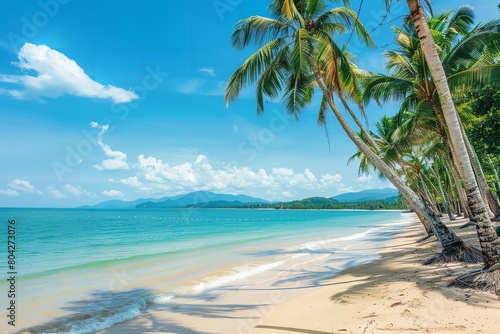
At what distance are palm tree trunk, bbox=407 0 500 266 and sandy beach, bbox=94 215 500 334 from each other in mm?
867

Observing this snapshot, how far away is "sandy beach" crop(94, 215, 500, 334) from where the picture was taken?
11.9 feet

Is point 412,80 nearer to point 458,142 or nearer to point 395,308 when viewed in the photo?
point 458,142

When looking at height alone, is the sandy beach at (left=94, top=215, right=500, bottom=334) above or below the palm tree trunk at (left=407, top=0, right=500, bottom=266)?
below

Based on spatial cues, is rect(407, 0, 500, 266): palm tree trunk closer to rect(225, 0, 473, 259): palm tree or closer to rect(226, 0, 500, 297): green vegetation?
rect(226, 0, 500, 297): green vegetation

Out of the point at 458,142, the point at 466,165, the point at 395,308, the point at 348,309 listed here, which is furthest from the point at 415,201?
the point at 348,309

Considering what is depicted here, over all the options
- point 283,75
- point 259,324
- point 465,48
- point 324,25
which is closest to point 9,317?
point 259,324

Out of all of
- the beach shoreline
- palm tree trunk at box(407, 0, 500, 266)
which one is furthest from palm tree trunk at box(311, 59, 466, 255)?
Answer: the beach shoreline

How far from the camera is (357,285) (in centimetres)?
616

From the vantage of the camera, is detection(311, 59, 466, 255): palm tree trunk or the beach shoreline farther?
detection(311, 59, 466, 255): palm tree trunk

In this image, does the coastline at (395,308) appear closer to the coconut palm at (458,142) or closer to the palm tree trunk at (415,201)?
the palm tree trunk at (415,201)

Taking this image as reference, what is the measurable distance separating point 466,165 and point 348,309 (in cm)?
310

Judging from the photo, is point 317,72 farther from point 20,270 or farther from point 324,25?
point 20,270

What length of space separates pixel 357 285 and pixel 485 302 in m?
2.63

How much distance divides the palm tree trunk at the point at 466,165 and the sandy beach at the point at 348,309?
0.87 meters
